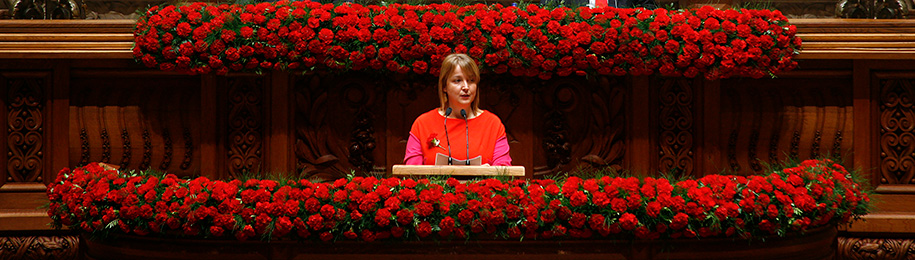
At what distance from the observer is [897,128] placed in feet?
12.8

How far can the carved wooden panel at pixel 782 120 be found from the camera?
3.94 meters

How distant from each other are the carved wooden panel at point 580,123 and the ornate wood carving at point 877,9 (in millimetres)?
1411

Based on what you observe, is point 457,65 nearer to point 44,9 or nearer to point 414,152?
point 414,152

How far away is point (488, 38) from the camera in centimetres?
367

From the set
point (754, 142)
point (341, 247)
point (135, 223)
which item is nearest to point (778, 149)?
point (754, 142)

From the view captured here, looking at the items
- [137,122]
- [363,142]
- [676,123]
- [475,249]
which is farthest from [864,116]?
[137,122]

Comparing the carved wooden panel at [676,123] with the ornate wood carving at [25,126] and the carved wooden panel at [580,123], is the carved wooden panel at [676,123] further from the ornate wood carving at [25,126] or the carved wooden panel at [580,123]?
the ornate wood carving at [25,126]

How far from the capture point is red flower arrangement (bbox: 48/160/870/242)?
3072 mm

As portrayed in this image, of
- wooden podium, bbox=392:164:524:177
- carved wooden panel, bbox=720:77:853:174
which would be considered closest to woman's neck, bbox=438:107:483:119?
wooden podium, bbox=392:164:524:177

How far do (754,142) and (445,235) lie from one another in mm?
1847

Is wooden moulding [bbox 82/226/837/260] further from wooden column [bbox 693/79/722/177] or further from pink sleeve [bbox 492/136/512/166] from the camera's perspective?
wooden column [bbox 693/79/722/177]

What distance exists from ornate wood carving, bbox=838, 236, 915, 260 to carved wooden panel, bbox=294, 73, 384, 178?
2.34 m

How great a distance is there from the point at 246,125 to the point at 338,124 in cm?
46

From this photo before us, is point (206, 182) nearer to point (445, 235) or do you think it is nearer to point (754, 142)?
point (445, 235)
